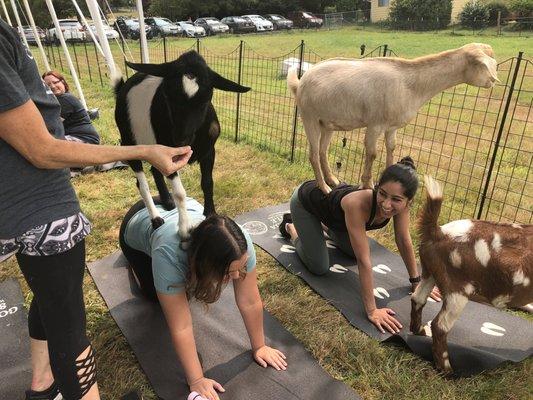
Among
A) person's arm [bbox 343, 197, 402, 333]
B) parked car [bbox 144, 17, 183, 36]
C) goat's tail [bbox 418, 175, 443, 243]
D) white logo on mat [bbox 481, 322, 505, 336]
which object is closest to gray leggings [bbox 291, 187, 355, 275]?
person's arm [bbox 343, 197, 402, 333]

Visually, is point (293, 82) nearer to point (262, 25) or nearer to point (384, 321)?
point (384, 321)

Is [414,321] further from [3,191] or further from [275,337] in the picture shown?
[3,191]

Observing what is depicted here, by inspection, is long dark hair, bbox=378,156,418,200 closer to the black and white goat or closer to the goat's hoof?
the black and white goat

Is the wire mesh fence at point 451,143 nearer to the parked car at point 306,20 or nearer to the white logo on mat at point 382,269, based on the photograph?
the white logo on mat at point 382,269

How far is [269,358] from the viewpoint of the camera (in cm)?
251

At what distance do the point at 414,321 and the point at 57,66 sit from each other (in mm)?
16913

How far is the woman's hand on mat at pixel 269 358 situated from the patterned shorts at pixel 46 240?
4.61 feet

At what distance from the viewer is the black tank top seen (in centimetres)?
303

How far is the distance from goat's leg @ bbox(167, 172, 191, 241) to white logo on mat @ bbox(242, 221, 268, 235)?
2.03 meters

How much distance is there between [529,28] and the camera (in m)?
24.8

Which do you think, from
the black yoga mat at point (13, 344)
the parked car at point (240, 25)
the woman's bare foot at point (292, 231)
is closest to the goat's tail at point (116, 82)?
the black yoga mat at point (13, 344)

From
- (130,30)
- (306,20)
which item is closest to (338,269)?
(130,30)

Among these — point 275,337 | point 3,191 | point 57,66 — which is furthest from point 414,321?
point 57,66

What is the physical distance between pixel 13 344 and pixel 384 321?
237 cm
